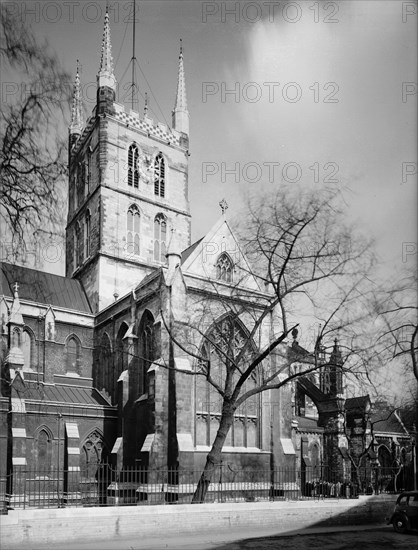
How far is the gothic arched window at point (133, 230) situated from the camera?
3547cm

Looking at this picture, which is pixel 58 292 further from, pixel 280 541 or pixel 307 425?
pixel 280 541

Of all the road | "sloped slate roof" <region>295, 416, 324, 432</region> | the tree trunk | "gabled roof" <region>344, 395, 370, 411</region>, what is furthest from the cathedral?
the road

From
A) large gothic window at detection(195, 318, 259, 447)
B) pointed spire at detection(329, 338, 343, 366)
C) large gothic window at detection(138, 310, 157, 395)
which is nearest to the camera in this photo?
pointed spire at detection(329, 338, 343, 366)

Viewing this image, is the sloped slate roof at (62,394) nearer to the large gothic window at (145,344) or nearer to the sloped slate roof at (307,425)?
the large gothic window at (145,344)

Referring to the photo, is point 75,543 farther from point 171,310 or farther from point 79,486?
point 79,486

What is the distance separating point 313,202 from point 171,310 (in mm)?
8869

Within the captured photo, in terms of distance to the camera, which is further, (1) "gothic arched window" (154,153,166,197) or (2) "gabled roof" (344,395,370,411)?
(2) "gabled roof" (344,395,370,411)

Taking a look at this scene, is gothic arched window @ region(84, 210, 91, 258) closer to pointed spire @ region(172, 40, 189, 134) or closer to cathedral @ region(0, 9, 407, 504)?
cathedral @ region(0, 9, 407, 504)

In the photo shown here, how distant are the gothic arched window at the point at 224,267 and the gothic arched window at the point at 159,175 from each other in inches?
390

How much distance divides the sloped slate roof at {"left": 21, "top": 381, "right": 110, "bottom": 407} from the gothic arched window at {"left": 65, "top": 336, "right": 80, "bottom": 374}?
1.49 metres

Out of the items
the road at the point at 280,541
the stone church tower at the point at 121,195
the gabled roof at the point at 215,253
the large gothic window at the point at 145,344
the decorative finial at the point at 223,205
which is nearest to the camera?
the road at the point at 280,541

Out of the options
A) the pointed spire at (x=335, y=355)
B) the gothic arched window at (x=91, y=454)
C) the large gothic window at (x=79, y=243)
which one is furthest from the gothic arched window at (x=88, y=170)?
the pointed spire at (x=335, y=355)

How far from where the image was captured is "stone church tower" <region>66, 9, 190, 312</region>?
114 ft

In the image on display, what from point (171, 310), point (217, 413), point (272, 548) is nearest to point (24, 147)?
point (272, 548)
